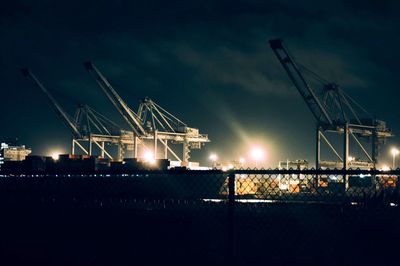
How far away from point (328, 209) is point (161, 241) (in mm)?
12662

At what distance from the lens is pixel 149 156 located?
91.6m

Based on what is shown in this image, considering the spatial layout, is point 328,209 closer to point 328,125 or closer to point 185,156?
point 328,125

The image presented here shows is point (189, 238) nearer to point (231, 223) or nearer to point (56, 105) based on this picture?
point (231, 223)

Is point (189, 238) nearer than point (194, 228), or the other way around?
point (189, 238)

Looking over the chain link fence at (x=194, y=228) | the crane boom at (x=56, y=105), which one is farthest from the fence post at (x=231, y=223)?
the crane boom at (x=56, y=105)

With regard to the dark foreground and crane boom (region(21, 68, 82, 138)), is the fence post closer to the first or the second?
the dark foreground

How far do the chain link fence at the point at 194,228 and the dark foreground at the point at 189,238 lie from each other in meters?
0.03

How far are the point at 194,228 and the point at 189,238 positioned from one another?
2351 millimetres

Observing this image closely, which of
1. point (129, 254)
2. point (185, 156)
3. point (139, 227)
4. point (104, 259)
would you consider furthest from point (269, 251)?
point (185, 156)

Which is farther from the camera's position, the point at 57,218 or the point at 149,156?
the point at 149,156

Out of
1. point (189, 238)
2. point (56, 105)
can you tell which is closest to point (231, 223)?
point (189, 238)

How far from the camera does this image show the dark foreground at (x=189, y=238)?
9.98m

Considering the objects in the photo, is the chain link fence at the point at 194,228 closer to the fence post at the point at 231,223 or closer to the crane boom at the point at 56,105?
the fence post at the point at 231,223

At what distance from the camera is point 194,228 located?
17859 mm
